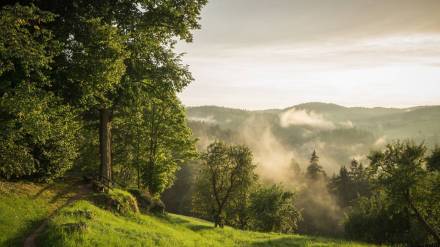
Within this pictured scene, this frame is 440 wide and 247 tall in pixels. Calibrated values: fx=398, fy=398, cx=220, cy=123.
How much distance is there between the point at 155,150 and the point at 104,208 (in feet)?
76.2

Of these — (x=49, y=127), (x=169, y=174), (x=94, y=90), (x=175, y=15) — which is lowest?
(x=169, y=174)

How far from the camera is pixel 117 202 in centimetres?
2856

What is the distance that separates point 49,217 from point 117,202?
6.64m

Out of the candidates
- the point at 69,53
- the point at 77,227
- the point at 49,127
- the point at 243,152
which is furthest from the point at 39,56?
the point at 243,152

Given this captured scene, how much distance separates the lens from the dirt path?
18.3 meters

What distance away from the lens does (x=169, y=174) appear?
5209 cm

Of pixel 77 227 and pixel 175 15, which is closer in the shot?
pixel 77 227

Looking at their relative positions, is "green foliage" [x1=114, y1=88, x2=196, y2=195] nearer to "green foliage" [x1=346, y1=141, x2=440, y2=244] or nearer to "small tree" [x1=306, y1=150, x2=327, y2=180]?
"green foliage" [x1=346, y1=141, x2=440, y2=244]

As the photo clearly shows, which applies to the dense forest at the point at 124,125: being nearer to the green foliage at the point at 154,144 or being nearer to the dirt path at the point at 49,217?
the green foliage at the point at 154,144

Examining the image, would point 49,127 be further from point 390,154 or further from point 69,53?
point 390,154

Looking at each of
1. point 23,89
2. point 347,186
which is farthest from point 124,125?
point 347,186

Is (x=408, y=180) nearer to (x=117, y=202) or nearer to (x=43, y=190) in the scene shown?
(x=117, y=202)

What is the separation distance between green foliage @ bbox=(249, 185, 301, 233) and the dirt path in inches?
1646

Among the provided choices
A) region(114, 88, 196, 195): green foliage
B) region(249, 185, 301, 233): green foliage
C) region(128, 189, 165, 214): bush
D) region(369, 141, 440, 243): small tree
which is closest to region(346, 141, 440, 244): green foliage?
region(369, 141, 440, 243): small tree
